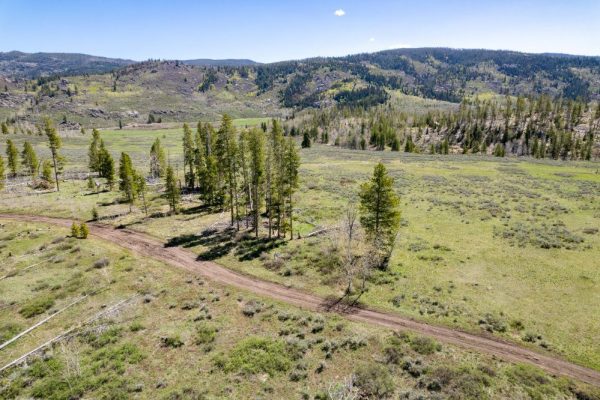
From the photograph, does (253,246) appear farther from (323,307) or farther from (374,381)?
(374,381)

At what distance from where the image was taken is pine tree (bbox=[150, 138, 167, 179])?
84625mm

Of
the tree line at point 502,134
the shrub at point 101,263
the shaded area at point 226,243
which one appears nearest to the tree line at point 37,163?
the shrub at point 101,263

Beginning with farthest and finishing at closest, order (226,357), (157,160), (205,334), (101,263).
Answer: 1. (157,160)
2. (101,263)
3. (205,334)
4. (226,357)

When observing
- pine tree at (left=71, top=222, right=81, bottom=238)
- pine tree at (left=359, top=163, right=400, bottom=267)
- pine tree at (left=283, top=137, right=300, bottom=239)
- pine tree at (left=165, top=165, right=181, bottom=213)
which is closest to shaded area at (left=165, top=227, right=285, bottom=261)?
pine tree at (left=283, top=137, right=300, bottom=239)

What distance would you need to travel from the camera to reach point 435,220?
5272 centimetres

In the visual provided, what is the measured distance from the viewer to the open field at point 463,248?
27.0 metres

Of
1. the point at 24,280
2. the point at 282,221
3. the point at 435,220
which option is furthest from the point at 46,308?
the point at 435,220

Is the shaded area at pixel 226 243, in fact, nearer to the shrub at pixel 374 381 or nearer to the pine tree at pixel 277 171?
the pine tree at pixel 277 171

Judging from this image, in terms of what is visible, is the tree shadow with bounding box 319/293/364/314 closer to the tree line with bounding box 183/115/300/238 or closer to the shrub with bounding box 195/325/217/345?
the shrub with bounding box 195/325/217/345

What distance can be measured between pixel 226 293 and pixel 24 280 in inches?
826

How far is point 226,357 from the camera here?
23.0 metres

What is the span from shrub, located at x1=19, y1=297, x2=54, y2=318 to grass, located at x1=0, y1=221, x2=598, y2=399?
2.16 ft

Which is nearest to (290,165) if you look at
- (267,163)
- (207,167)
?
(267,163)

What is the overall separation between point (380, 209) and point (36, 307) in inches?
1304
